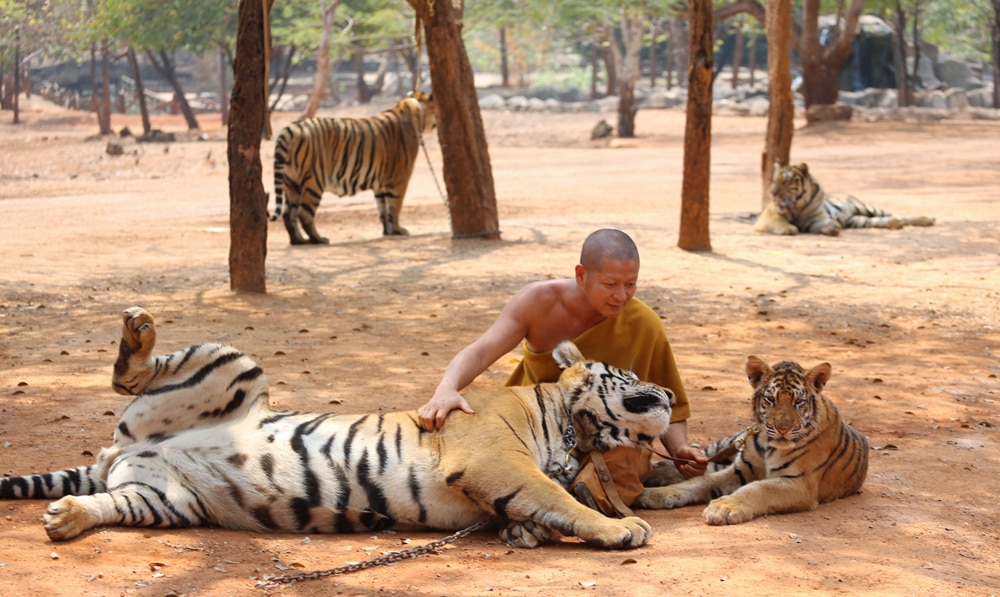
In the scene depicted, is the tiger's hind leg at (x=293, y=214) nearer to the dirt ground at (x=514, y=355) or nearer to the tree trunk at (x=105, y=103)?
the dirt ground at (x=514, y=355)

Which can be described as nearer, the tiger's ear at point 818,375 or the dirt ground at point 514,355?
the dirt ground at point 514,355

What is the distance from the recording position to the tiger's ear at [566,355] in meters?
4.43

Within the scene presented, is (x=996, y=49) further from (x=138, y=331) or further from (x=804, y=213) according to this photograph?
(x=138, y=331)

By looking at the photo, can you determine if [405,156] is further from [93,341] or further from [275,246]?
[93,341]

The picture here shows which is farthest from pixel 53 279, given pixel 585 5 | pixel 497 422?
pixel 585 5

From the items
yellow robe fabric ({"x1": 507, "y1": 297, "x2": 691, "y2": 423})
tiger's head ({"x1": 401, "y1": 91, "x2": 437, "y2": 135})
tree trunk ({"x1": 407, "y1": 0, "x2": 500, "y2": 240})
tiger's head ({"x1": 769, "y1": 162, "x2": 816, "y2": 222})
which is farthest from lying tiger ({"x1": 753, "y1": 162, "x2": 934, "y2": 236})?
yellow robe fabric ({"x1": 507, "y1": 297, "x2": 691, "y2": 423})

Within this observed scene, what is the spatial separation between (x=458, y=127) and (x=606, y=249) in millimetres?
8515

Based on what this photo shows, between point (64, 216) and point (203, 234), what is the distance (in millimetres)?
3011

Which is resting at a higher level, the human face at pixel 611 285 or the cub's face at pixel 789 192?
the human face at pixel 611 285

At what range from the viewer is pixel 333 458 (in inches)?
162

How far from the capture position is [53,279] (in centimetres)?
1038

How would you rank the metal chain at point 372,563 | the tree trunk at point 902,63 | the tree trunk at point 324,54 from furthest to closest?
the tree trunk at point 902,63 < the tree trunk at point 324,54 < the metal chain at point 372,563

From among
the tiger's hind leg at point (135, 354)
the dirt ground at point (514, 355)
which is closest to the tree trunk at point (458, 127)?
the dirt ground at point (514, 355)

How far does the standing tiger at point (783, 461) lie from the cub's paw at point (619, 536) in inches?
17.4
